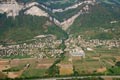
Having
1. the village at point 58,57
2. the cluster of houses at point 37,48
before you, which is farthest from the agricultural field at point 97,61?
the cluster of houses at point 37,48

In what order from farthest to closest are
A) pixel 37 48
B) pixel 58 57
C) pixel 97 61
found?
pixel 37 48 < pixel 58 57 < pixel 97 61

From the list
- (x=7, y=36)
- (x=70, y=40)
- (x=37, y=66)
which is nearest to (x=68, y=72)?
(x=37, y=66)

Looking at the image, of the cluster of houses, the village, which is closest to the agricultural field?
the village

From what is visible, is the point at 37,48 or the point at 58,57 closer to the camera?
the point at 58,57

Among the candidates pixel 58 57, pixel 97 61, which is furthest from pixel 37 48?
pixel 97 61

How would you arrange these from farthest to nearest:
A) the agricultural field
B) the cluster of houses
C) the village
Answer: the cluster of houses, the village, the agricultural field

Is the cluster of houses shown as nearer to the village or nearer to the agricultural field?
the village

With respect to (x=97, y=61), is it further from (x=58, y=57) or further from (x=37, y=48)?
(x=37, y=48)

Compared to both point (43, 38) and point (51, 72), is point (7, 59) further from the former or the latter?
point (43, 38)

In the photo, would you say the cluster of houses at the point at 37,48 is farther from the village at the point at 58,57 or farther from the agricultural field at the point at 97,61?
the agricultural field at the point at 97,61
